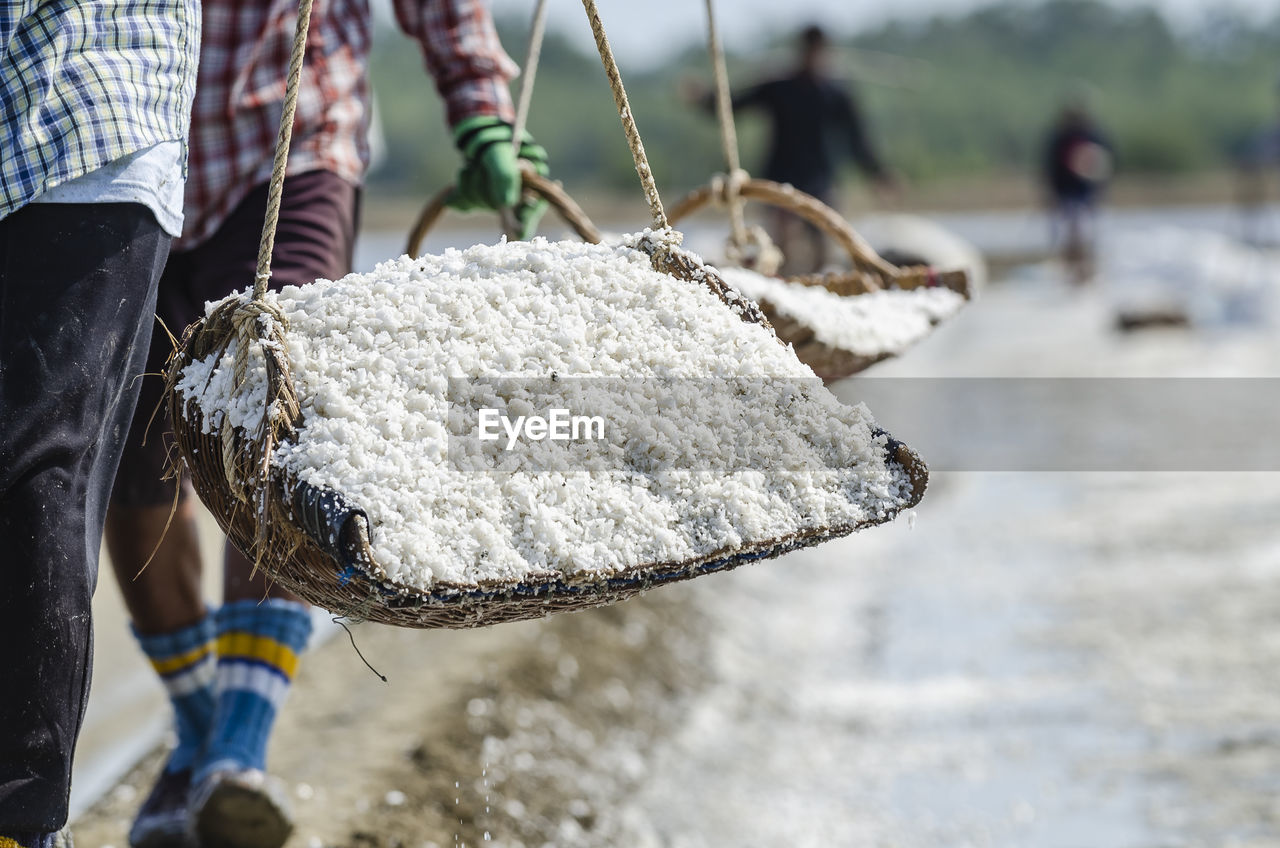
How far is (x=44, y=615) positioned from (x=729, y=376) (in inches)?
29.9

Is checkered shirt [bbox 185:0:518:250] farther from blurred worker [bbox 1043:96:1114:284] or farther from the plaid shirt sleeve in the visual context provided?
blurred worker [bbox 1043:96:1114:284]

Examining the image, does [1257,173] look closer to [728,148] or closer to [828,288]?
[728,148]

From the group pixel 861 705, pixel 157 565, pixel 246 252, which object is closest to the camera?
pixel 246 252

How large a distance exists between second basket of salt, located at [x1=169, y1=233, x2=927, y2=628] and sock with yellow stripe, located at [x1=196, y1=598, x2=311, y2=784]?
63 cm

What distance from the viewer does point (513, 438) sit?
1.50m

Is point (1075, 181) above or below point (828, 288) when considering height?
below

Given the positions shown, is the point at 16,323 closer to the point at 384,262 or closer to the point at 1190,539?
the point at 384,262

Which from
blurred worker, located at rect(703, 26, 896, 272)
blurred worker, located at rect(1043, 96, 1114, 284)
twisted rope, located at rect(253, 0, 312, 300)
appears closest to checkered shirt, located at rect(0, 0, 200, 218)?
twisted rope, located at rect(253, 0, 312, 300)

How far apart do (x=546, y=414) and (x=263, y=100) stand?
2.68 feet

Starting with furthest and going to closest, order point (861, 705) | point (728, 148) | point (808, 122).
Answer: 1. point (808, 122)
2. point (861, 705)
3. point (728, 148)

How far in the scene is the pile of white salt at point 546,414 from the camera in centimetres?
142

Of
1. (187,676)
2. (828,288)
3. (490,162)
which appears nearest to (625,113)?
(490,162)

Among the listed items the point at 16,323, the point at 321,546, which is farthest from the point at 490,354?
the point at 16,323

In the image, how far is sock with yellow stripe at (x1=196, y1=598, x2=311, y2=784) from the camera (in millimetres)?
2174
